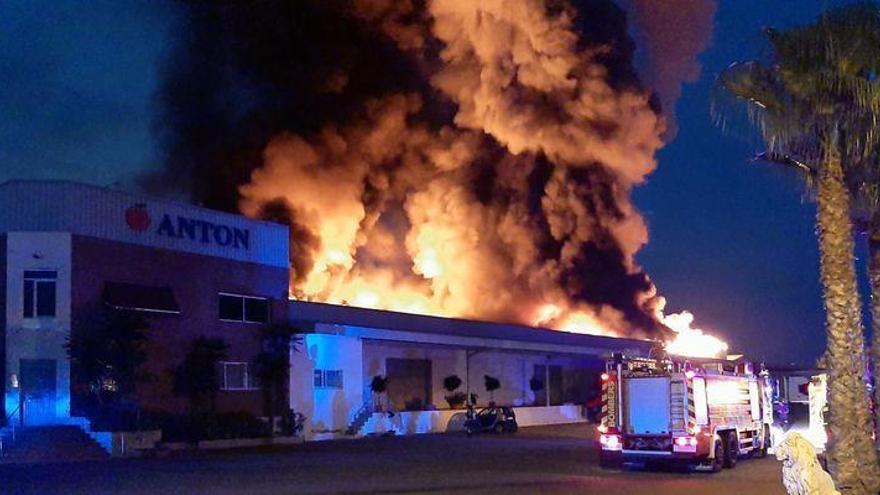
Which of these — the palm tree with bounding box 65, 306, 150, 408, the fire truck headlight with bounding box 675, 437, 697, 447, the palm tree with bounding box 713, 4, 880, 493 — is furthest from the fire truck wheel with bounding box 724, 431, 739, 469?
the palm tree with bounding box 65, 306, 150, 408

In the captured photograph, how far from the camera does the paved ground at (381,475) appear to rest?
842 inches

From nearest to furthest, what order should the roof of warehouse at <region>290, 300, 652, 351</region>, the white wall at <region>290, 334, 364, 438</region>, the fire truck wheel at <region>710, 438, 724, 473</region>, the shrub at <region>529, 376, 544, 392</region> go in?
1. the fire truck wheel at <region>710, 438, 724, 473</region>
2. the white wall at <region>290, 334, 364, 438</region>
3. the roof of warehouse at <region>290, 300, 652, 351</region>
4. the shrub at <region>529, 376, 544, 392</region>

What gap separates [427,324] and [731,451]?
72.1ft

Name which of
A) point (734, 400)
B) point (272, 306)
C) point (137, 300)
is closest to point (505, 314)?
point (272, 306)

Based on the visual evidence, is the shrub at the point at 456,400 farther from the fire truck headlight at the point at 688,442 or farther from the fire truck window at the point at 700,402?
the fire truck headlight at the point at 688,442

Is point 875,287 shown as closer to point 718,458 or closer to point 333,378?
point 718,458

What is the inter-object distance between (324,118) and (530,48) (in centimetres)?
1294

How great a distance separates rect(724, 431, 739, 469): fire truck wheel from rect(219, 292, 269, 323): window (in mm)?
19447

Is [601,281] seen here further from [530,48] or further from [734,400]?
[734,400]

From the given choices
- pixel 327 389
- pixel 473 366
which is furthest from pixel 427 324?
pixel 327 389

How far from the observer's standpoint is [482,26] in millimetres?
68375

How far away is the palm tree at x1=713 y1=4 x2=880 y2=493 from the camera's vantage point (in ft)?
55.3

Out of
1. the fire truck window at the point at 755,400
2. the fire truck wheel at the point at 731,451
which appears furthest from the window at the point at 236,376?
the fire truck wheel at the point at 731,451

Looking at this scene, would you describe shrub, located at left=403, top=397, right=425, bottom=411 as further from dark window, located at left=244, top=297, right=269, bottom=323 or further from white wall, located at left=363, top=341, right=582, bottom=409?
dark window, located at left=244, top=297, right=269, bottom=323
